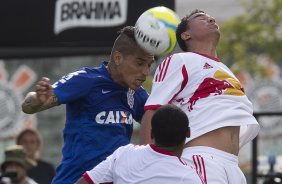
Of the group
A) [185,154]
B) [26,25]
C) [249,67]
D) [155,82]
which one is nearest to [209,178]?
[185,154]

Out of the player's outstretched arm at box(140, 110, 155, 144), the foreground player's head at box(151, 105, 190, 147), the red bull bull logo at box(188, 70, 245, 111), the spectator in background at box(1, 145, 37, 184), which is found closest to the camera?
the foreground player's head at box(151, 105, 190, 147)

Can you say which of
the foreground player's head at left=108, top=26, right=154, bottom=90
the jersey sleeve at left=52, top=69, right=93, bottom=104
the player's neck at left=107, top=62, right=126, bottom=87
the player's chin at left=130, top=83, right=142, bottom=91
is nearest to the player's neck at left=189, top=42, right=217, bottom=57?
the foreground player's head at left=108, top=26, right=154, bottom=90

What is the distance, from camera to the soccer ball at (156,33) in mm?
7172

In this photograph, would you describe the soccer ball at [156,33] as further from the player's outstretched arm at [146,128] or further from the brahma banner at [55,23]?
the brahma banner at [55,23]

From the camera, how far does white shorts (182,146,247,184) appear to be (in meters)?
6.77

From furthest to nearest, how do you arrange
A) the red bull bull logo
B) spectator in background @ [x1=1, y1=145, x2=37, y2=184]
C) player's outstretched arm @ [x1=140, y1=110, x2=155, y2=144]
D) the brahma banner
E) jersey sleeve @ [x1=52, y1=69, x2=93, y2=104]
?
1. spectator in background @ [x1=1, y1=145, x2=37, y2=184]
2. the brahma banner
3. jersey sleeve @ [x1=52, y1=69, x2=93, y2=104]
4. the red bull bull logo
5. player's outstretched arm @ [x1=140, y1=110, x2=155, y2=144]

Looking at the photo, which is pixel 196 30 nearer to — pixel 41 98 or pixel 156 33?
pixel 156 33

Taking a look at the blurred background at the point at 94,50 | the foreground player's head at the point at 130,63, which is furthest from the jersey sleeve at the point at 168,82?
the blurred background at the point at 94,50

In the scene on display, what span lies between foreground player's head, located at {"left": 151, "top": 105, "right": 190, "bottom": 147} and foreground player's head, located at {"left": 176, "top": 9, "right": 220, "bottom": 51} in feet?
4.16

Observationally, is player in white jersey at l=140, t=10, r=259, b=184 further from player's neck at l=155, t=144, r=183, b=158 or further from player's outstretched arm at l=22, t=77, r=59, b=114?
player's neck at l=155, t=144, r=183, b=158

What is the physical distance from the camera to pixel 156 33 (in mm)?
7176

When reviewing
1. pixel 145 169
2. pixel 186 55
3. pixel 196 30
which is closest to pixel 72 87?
pixel 186 55

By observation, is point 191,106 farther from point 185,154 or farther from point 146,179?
point 146,179

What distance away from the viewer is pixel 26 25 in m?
9.79
